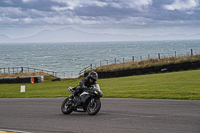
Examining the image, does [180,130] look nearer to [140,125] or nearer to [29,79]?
[140,125]

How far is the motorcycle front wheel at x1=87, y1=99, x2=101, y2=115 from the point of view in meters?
9.64

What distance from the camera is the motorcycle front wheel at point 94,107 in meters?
9.64

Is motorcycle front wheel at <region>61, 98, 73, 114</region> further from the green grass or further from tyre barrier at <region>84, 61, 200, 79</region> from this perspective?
tyre barrier at <region>84, 61, 200, 79</region>

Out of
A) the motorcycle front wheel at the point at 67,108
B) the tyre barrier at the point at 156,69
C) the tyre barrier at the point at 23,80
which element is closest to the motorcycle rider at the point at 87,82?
the motorcycle front wheel at the point at 67,108

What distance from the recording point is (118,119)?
8.98 metres

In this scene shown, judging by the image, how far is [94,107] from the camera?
32.1 feet

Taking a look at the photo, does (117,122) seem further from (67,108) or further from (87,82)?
(67,108)

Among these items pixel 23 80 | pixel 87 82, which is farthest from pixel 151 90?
pixel 23 80

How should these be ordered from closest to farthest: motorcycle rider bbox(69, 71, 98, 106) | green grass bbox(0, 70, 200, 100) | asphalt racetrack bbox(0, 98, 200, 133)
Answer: asphalt racetrack bbox(0, 98, 200, 133), motorcycle rider bbox(69, 71, 98, 106), green grass bbox(0, 70, 200, 100)

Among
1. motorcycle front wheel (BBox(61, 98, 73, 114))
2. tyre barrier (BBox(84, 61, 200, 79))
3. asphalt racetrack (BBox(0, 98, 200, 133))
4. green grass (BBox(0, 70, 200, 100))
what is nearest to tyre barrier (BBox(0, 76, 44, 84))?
tyre barrier (BBox(84, 61, 200, 79))

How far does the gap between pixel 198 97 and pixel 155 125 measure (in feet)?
22.9

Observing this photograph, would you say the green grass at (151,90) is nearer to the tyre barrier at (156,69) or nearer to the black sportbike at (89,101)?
the black sportbike at (89,101)

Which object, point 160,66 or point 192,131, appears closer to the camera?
point 192,131

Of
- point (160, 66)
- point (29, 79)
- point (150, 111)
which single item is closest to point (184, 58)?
point (160, 66)
